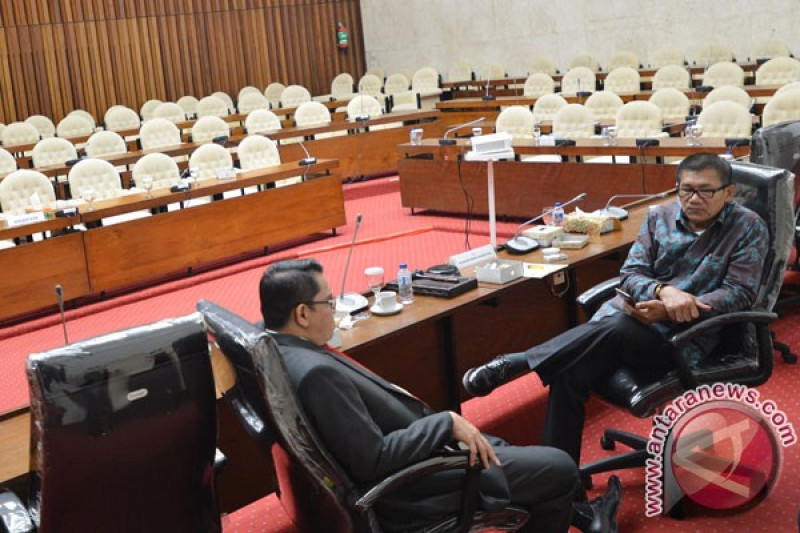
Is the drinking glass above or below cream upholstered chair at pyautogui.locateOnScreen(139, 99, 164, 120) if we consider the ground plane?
below

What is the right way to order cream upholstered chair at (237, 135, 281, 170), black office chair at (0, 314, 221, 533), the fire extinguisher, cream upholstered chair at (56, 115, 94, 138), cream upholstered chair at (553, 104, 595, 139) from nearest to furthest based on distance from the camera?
black office chair at (0, 314, 221, 533) → cream upholstered chair at (553, 104, 595, 139) → cream upholstered chair at (237, 135, 281, 170) → cream upholstered chair at (56, 115, 94, 138) → the fire extinguisher

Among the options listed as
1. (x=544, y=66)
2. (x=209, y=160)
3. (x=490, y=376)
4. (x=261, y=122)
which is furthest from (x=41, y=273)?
(x=544, y=66)

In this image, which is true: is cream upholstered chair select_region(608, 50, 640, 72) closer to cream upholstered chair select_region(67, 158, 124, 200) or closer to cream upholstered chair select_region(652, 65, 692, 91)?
cream upholstered chair select_region(652, 65, 692, 91)

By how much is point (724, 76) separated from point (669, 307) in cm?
751

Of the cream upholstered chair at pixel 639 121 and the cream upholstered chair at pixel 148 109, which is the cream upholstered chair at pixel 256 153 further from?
the cream upholstered chair at pixel 148 109

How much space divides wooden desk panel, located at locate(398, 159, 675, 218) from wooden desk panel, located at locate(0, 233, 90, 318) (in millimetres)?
3108

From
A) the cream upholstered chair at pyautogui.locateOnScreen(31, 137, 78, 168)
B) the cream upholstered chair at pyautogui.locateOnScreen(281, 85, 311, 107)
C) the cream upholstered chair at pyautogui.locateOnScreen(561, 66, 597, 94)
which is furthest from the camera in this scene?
the cream upholstered chair at pyautogui.locateOnScreen(281, 85, 311, 107)

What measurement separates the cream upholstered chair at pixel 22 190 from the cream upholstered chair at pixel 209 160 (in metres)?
1.19

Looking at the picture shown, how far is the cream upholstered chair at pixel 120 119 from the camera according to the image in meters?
11.7

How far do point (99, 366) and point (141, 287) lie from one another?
16.7 ft

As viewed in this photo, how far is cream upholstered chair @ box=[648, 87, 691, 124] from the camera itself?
8.38 metres

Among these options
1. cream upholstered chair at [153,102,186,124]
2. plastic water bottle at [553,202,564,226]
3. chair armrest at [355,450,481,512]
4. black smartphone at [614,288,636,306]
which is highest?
cream upholstered chair at [153,102,186,124]

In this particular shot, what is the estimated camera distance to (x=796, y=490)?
117 inches

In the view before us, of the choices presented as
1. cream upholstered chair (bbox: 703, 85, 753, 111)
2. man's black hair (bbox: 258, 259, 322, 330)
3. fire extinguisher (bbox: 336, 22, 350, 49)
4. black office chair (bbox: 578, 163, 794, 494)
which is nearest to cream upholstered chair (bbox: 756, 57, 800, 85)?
cream upholstered chair (bbox: 703, 85, 753, 111)
